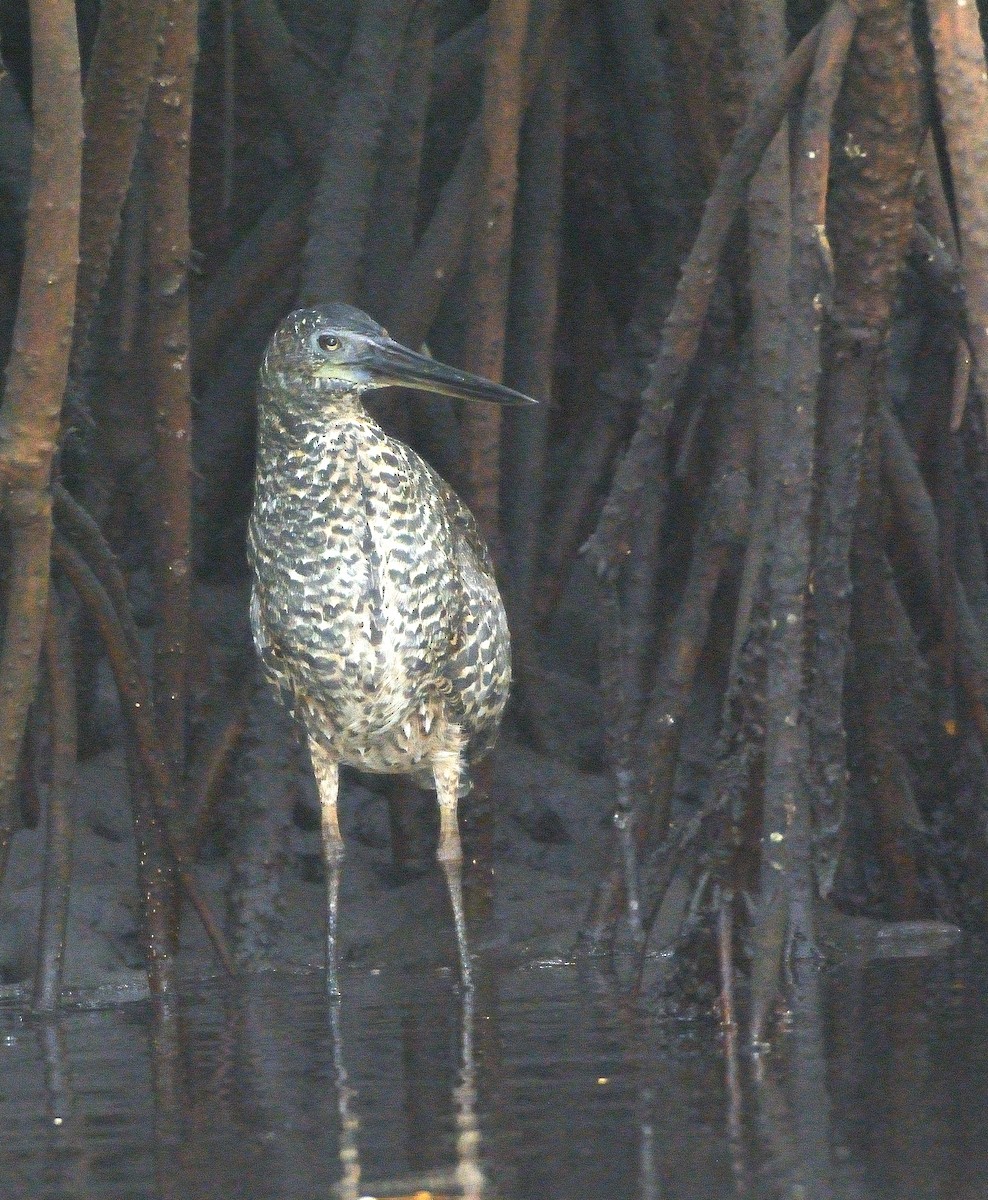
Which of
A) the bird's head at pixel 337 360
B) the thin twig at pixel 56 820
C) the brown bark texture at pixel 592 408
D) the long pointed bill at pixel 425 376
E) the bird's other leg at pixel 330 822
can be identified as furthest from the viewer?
the bird's other leg at pixel 330 822

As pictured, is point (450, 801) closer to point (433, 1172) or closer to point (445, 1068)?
point (445, 1068)

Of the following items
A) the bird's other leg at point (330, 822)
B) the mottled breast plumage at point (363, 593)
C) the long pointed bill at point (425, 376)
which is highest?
the long pointed bill at point (425, 376)

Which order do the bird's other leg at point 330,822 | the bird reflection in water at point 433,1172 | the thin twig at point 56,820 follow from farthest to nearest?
the bird's other leg at point 330,822
the thin twig at point 56,820
the bird reflection in water at point 433,1172

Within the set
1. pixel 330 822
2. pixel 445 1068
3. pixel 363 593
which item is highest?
pixel 363 593

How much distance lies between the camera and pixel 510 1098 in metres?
3.47

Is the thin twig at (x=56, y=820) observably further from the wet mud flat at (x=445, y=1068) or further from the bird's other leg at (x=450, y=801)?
the bird's other leg at (x=450, y=801)

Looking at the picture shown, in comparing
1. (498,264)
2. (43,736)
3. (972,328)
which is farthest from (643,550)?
(972,328)

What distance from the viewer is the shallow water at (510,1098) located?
2926 mm

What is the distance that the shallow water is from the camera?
9.60 ft

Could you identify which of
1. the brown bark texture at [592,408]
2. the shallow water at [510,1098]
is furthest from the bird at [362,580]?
the shallow water at [510,1098]

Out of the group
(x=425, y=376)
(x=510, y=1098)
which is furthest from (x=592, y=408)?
(x=510, y=1098)

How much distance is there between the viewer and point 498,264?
5.55 m

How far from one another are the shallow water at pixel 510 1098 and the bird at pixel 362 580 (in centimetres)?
70

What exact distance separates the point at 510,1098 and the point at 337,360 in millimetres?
2193
